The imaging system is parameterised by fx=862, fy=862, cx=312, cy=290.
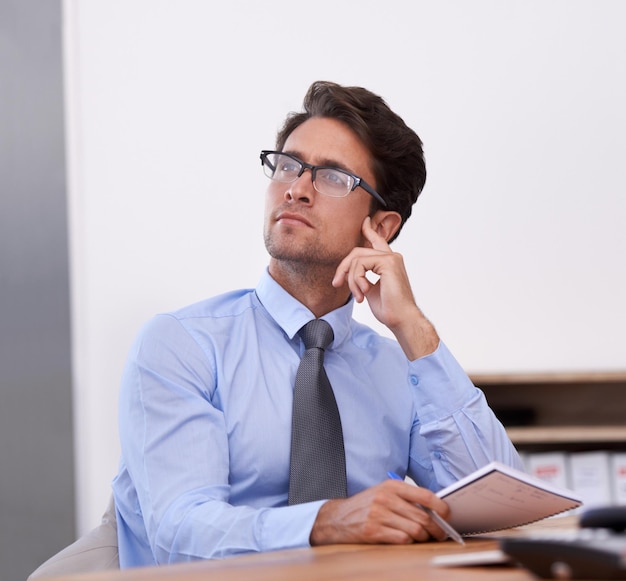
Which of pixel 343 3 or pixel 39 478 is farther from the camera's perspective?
pixel 343 3

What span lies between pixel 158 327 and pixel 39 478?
1803 mm

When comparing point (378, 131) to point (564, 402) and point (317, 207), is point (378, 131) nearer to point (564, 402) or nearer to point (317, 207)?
point (317, 207)

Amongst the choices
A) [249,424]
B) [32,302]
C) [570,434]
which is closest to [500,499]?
[249,424]

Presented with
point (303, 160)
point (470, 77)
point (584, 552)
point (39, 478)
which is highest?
point (470, 77)

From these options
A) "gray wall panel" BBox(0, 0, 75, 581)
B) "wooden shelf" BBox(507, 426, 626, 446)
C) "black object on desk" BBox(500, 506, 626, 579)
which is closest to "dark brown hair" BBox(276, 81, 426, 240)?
"wooden shelf" BBox(507, 426, 626, 446)

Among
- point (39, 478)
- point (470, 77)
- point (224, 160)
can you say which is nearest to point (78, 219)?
point (224, 160)

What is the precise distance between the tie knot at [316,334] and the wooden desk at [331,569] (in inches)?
25.7

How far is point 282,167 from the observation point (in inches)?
74.0

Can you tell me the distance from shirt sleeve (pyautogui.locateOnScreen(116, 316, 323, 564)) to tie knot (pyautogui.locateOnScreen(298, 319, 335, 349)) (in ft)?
0.72

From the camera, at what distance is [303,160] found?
1845 mm

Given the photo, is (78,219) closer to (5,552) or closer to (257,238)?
(257,238)

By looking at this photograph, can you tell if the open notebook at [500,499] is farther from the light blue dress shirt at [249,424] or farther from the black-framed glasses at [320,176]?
the black-framed glasses at [320,176]

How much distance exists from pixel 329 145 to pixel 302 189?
150 mm

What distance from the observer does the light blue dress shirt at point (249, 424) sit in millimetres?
1284
